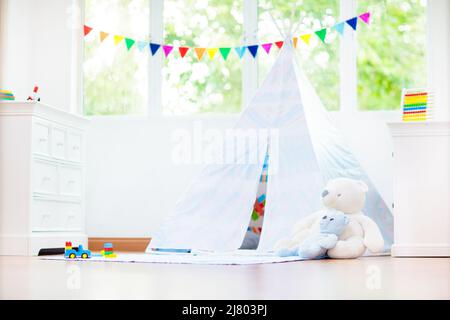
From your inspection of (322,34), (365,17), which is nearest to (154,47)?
(322,34)

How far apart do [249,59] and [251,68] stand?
0.19 ft

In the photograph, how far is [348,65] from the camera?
15.4 ft

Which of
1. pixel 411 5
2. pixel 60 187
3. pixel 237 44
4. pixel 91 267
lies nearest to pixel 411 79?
pixel 411 5

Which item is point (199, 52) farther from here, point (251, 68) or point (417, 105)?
point (417, 105)

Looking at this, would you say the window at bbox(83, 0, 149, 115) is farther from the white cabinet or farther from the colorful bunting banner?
the white cabinet

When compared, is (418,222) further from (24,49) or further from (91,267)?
(24,49)

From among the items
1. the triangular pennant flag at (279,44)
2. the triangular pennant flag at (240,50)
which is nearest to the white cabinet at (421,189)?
the triangular pennant flag at (279,44)

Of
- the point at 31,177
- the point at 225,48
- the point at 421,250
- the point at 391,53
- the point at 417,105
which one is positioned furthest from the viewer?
the point at 225,48

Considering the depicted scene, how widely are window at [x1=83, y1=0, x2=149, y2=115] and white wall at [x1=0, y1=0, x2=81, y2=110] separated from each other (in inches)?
5.1

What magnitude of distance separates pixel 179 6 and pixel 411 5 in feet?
4.80

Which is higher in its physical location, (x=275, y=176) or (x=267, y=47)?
(x=267, y=47)

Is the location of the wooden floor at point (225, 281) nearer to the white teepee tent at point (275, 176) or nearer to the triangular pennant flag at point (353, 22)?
the white teepee tent at point (275, 176)

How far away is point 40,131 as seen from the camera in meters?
4.06

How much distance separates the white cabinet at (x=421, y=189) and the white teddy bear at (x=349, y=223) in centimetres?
25
